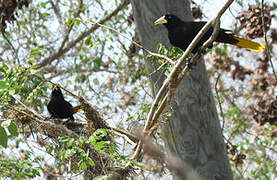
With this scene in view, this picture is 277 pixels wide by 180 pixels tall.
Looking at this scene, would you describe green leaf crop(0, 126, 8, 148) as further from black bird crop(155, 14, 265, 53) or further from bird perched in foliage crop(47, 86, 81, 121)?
bird perched in foliage crop(47, 86, 81, 121)

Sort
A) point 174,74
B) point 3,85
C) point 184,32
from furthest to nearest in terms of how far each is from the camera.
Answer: point 184,32, point 3,85, point 174,74

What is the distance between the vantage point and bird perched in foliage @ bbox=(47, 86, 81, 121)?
4504mm

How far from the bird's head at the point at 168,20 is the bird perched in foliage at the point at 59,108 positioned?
1.80 m

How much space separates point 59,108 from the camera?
4.64 m

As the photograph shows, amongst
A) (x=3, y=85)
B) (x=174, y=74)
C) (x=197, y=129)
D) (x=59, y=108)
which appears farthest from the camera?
(x=59, y=108)

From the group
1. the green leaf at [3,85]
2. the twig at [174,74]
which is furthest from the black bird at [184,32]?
the green leaf at [3,85]

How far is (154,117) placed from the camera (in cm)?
241

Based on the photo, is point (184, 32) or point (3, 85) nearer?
point (3, 85)

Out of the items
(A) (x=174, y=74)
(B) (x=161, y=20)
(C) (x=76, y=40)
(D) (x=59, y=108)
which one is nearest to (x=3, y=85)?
(A) (x=174, y=74)

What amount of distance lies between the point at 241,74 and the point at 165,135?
370 centimetres

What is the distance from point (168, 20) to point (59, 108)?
2081 millimetres

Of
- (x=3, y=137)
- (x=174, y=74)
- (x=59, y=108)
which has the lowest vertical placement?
(x=3, y=137)

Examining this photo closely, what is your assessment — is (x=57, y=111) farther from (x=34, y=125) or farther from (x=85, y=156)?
(x=85, y=156)

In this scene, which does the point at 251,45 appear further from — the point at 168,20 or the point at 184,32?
the point at 168,20
